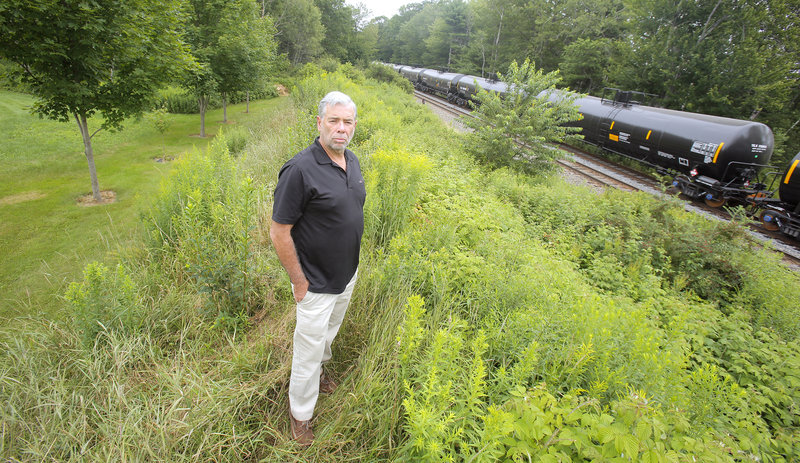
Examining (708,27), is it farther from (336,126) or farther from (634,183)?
(336,126)

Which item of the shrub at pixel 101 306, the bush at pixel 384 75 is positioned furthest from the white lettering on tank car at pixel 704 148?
the bush at pixel 384 75

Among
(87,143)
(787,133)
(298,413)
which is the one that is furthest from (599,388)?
(787,133)

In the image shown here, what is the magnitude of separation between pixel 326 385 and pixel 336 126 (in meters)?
2.10

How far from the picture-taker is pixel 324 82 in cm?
1339

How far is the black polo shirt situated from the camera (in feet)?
6.72

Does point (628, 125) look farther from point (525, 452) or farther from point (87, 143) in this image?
point (87, 143)

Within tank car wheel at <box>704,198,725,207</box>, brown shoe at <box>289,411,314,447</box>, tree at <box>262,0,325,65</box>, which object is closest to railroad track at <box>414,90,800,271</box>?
tank car wheel at <box>704,198,725,207</box>

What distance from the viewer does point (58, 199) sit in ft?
26.2

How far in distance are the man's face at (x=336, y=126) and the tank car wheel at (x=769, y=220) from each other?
13089 mm

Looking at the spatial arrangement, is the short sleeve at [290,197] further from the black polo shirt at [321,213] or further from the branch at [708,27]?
the branch at [708,27]

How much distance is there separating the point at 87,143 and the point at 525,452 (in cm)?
1059

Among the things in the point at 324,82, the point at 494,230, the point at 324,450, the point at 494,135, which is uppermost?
the point at 324,82

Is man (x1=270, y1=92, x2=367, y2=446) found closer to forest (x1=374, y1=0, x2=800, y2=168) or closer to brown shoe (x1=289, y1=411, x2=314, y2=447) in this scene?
brown shoe (x1=289, y1=411, x2=314, y2=447)

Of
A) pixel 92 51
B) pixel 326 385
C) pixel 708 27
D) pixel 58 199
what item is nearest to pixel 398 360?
pixel 326 385
